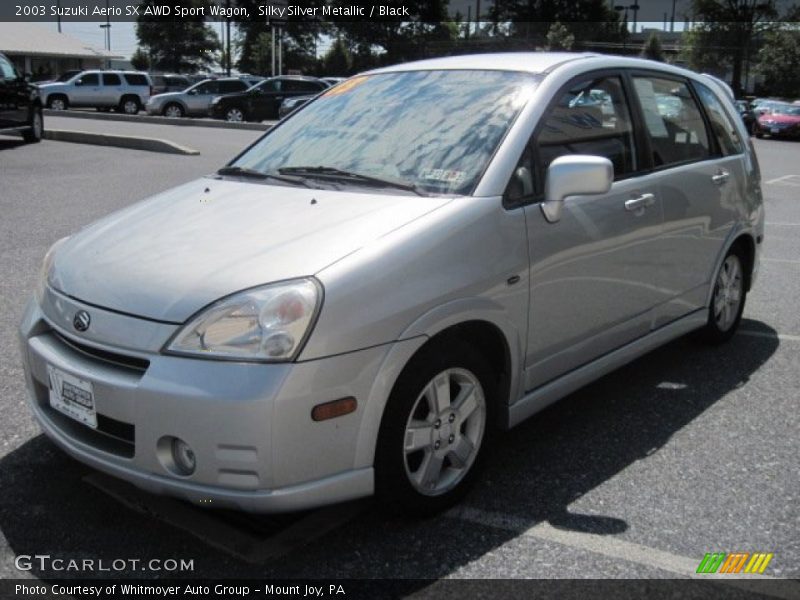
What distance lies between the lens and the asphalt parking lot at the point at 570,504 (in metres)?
2.93

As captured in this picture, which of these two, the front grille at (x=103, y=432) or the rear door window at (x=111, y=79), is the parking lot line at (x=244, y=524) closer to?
the front grille at (x=103, y=432)

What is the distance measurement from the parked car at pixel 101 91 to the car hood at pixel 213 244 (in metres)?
34.1

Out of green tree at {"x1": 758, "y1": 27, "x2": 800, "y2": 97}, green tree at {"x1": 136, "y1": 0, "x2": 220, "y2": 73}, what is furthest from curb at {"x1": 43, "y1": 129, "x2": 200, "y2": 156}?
green tree at {"x1": 136, "y1": 0, "x2": 220, "y2": 73}

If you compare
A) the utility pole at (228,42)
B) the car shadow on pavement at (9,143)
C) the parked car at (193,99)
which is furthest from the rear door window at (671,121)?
the utility pole at (228,42)

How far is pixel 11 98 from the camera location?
15.6 metres

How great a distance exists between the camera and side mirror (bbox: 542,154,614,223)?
3.36 m

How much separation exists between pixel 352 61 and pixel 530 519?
63.2 meters

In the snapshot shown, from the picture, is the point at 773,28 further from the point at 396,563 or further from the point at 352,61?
the point at 396,563

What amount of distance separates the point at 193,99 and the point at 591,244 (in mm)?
29450

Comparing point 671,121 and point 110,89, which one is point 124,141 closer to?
point 671,121

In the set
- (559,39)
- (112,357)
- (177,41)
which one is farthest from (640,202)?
(177,41)

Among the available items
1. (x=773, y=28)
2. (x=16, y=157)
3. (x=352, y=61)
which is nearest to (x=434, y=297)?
(x=16, y=157)

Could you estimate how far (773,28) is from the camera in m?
52.2

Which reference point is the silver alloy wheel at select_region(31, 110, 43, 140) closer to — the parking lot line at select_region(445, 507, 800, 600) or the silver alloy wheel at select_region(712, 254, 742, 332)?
the silver alloy wheel at select_region(712, 254, 742, 332)
